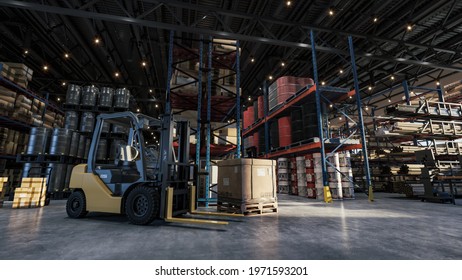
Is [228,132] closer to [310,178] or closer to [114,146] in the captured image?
[310,178]

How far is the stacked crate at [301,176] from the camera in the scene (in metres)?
8.16

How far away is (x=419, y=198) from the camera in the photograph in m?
7.83

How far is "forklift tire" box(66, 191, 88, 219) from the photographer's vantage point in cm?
380

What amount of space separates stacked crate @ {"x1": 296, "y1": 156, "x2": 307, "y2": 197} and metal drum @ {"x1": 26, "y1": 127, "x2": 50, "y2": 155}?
897cm

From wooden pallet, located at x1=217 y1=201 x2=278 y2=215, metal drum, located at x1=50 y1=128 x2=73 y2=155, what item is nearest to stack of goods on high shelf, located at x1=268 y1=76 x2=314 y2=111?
wooden pallet, located at x1=217 y1=201 x2=278 y2=215

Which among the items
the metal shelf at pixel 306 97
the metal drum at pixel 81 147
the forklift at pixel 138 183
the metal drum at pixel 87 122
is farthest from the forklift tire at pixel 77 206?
the metal shelf at pixel 306 97

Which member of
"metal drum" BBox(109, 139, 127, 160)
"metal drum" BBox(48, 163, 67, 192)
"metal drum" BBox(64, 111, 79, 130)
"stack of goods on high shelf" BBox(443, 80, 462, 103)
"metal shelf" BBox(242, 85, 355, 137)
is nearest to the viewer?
"metal drum" BBox(48, 163, 67, 192)

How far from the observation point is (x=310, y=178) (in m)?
7.66

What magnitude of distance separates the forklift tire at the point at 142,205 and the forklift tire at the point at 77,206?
3.58ft

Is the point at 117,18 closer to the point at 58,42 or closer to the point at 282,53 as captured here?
the point at 58,42

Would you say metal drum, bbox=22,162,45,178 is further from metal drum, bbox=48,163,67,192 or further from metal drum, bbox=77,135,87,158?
metal drum, bbox=77,135,87,158

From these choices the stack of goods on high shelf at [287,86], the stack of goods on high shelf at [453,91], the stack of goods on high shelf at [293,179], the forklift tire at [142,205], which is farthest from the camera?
the stack of goods on high shelf at [453,91]

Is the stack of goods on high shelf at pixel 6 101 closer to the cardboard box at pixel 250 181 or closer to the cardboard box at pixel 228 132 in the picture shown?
the cardboard box at pixel 228 132

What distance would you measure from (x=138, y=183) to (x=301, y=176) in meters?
6.51
